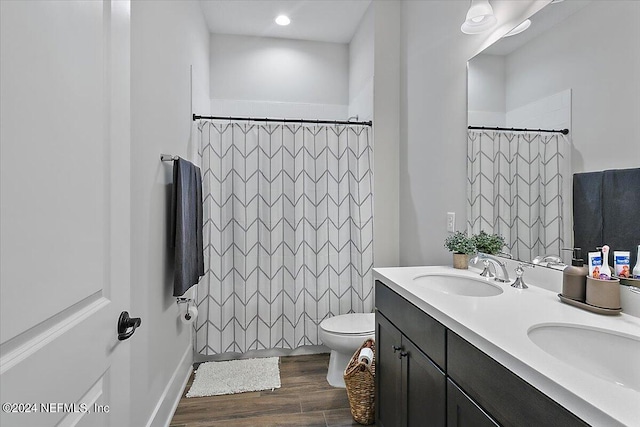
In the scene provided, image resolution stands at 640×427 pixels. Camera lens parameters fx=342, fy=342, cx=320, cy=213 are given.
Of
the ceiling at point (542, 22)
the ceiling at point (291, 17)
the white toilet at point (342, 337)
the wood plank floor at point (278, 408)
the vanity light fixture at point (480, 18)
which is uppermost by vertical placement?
the ceiling at point (291, 17)

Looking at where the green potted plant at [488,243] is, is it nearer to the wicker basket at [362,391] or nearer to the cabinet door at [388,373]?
the cabinet door at [388,373]

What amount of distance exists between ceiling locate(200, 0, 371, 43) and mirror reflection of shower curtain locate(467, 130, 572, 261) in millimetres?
1696

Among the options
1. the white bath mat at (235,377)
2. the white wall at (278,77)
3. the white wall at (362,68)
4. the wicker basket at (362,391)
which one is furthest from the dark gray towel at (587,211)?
the white wall at (278,77)

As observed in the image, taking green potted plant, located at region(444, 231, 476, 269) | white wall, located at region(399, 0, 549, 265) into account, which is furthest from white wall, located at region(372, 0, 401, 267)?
green potted plant, located at region(444, 231, 476, 269)

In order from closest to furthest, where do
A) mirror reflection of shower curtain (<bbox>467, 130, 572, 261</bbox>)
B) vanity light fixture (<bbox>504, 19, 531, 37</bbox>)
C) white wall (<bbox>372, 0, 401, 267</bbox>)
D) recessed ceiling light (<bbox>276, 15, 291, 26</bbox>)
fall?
1. mirror reflection of shower curtain (<bbox>467, 130, 572, 261</bbox>)
2. vanity light fixture (<bbox>504, 19, 531, 37</bbox>)
3. white wall (<bbox>372, 0, 401, 267</bbox>)
4. recessed ceiling light (<bbox>276, 15, 291, 26</bbox>)

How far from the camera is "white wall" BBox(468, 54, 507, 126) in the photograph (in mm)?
1601

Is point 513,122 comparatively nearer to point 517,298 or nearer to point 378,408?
point 517,298

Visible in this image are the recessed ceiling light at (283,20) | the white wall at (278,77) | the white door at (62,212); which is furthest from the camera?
the white wall at (278,77)

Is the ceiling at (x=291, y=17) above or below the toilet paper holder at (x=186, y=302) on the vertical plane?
above

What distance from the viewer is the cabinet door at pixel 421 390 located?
1076 millimetres

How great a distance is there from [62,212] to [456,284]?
1.53m

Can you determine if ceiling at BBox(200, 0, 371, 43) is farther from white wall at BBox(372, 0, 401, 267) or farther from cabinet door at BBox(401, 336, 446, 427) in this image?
cabinet door at BBox(401, 336, 446, 427)

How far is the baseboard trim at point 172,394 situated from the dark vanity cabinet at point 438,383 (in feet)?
3.60

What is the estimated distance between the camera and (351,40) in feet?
10.7
